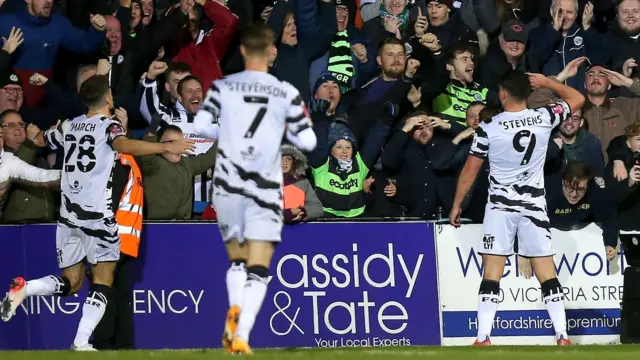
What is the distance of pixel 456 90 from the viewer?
15555 millimetres

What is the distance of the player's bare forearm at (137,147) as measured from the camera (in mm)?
11641

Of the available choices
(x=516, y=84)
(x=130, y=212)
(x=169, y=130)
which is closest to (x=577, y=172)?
(x=516, y=84)

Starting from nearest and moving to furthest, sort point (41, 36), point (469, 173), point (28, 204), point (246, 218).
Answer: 1. point (246, 218)
2. point (469, 173)
3. point (28, 204)
4. point (41, 36)

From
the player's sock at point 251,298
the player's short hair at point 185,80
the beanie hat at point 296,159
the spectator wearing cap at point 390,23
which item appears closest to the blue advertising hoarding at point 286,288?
the beanie hat at point 296,159

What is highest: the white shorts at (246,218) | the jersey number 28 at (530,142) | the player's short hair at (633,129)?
the player's short hair at (633,129)

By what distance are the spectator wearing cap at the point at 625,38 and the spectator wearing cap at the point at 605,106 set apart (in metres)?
0.76

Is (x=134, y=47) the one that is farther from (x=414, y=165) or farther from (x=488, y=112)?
(x=488, y=112)

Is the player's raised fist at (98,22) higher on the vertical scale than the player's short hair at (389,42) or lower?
higher

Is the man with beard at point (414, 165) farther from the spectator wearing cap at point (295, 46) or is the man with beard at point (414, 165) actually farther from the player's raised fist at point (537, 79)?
the player's raised fist at point (537, 79)

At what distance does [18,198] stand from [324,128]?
3342mm

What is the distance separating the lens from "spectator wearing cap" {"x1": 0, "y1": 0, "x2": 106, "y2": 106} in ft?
52.1

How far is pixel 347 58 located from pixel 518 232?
4172 millimetres

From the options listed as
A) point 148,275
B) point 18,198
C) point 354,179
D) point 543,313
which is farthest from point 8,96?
point 543,313

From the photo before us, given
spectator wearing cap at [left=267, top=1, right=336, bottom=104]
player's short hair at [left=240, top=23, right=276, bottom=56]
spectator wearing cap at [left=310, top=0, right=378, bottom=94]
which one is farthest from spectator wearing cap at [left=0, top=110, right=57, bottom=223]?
player's short hair at [left=240, top=23, right=276, bottom=56]
